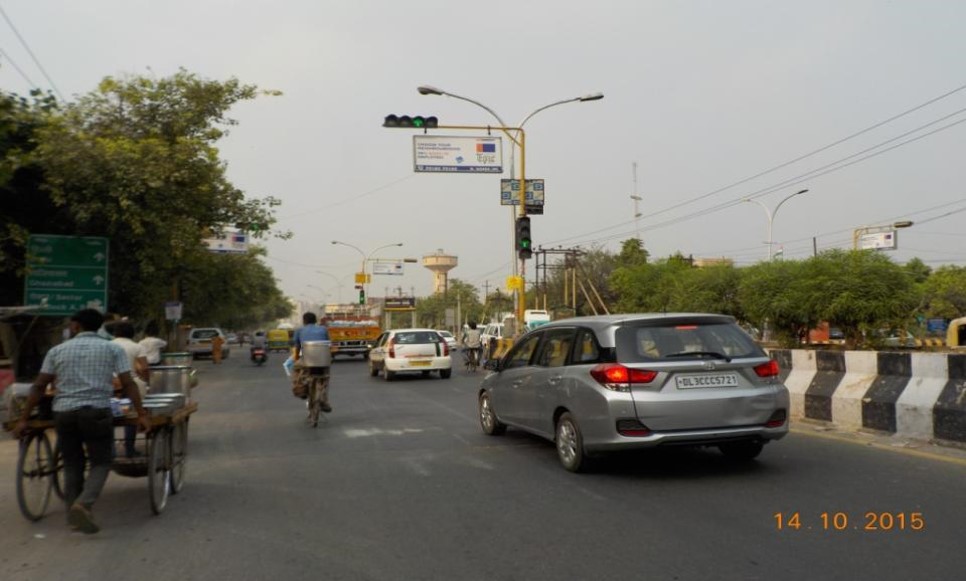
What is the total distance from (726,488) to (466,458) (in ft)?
9.93

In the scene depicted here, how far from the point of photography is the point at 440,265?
12875 centimetres

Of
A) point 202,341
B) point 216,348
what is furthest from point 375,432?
point 202,341

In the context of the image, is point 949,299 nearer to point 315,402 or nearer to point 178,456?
point 315,402

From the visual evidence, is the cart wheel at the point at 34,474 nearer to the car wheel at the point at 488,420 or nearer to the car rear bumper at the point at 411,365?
the car wheel at the point at 488,420

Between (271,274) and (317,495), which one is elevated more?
(271,274)

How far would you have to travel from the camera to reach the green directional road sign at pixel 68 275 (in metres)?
17.4

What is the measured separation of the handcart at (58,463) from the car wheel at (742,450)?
527cm

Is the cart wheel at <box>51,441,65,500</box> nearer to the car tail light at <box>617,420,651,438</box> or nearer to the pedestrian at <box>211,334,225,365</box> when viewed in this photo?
the car tail light at <box>617,420,651,438</box>

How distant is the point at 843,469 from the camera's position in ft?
23.5

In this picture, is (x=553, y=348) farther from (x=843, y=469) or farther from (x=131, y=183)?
(x=131, y=183)

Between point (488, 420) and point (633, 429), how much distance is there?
3.70m

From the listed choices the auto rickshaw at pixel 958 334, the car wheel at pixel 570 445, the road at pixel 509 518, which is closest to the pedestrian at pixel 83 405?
the road at pixel 509 518

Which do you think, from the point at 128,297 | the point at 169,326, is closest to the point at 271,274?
the point at 169,326

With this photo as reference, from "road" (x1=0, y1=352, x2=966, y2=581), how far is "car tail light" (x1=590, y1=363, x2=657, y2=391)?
905 mm
